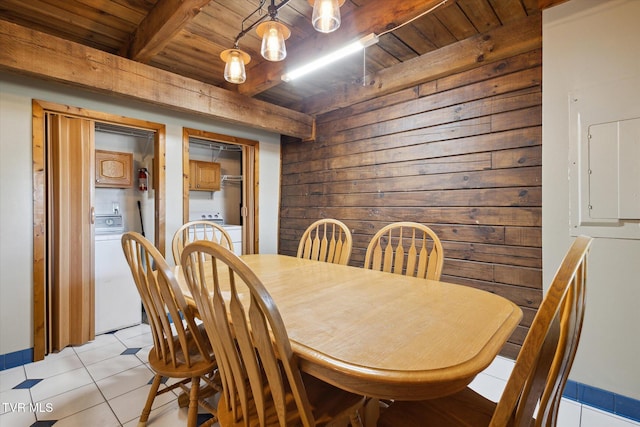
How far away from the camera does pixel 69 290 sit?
246 centimetres

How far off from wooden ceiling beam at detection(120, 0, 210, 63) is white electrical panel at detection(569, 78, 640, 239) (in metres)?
2.21

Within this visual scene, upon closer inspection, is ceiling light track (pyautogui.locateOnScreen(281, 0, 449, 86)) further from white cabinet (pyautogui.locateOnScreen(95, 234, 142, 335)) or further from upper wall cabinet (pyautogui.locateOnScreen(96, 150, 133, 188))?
upper wall cabinet (pyautogui.locateOnScreen(96, 150, 133, 188))

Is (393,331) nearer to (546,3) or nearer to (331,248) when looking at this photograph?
(331,248)

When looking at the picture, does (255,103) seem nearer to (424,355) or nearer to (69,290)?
(69,290)

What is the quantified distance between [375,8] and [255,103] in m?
1.62

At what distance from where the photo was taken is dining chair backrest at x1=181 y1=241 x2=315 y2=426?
2.43ft

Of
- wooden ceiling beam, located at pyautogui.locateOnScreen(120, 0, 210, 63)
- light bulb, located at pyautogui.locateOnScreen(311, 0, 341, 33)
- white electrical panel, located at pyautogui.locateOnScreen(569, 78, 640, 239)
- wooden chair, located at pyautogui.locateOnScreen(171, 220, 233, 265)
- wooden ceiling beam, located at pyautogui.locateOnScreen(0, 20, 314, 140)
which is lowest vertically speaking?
wooden chair, located at pyautogui.locateOnScreen(171, 220, 233, 265)

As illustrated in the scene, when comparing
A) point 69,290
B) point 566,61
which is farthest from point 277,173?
point 566,61

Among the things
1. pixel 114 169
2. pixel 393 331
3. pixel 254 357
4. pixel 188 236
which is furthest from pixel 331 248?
pixel 114 169

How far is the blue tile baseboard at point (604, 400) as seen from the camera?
5.22 ft

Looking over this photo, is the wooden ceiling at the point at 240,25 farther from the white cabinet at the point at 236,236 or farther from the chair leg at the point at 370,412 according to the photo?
the chair leg at the point at 370,412

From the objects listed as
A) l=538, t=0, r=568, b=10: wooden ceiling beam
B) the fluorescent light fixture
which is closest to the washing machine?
the fluorescent light fixture

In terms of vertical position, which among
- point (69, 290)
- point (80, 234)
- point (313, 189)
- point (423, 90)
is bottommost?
point (69, 290)

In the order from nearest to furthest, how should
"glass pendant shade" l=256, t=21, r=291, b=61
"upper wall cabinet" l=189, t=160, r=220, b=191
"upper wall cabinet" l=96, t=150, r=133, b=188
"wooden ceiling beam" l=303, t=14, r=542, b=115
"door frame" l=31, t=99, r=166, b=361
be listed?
"glass pendant shade" l=256, t=21, r=291, b=61, "wooden ceiling beam" l=303, t=14, r=542, b=115, "door frame" l=31, t=99, r=166, b=361, "upper wall cabinet" l=96, t=150, r=133, b=188, "upper wall cabinet" l=189, t=160, r=220, b=191
